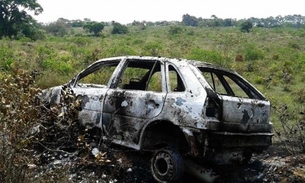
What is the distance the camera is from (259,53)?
25469 millimetres

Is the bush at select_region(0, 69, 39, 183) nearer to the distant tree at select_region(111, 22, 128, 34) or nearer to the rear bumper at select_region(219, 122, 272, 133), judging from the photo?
the rear bumper at select_region(219, 122, 272, 133)

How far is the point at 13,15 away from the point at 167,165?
42700mm

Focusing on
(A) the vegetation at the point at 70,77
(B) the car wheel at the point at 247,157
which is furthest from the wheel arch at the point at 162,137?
(A) the vegetation at the point at 70,77

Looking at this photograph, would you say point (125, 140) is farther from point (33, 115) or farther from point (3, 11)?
point (3, 11)

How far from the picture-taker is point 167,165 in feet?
16.3

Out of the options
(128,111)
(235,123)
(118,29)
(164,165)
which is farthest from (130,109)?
(118,29)

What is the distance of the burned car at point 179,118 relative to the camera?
4.79 m

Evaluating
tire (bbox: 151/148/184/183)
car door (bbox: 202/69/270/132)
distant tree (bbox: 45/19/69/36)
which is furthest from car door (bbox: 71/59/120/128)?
distant tree (bbox: 45/19/69/36)

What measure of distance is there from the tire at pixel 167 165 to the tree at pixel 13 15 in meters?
40.6

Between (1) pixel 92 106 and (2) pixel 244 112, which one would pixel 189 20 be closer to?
(1) pixel 92 106

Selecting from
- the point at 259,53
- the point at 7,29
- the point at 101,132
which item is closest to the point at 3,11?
the point at 7,29

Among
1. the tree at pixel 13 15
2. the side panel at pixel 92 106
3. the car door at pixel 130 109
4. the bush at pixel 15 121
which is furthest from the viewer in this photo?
the tree at pixel 13 15

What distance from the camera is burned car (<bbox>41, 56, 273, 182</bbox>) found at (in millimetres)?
4789

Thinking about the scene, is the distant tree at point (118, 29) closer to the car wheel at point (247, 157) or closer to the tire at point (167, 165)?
the car wheel at point (247, 157)
